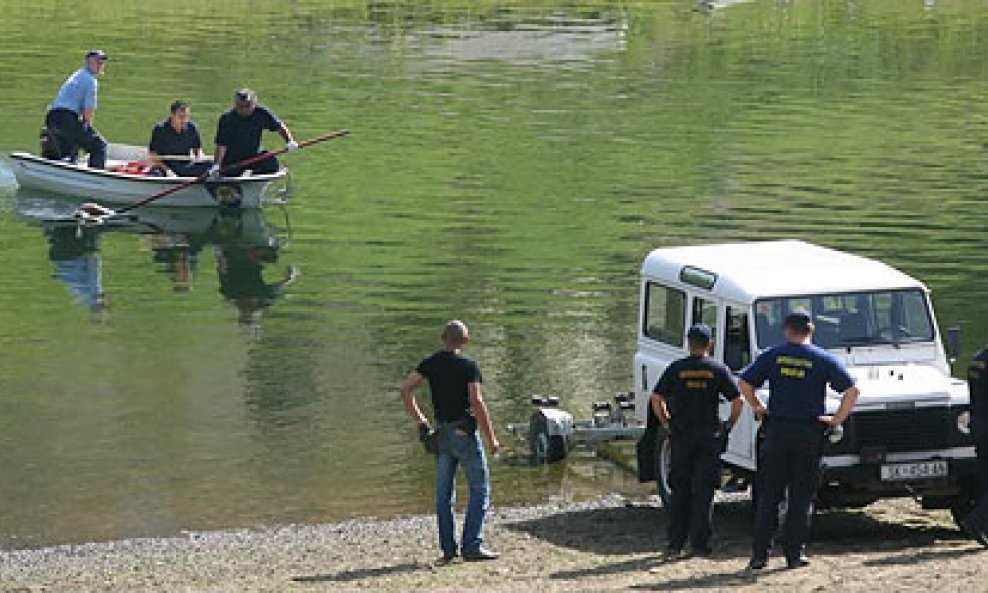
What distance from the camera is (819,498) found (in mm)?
18047

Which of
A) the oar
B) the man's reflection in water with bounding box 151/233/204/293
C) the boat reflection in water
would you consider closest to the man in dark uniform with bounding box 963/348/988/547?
the boat reflection in water

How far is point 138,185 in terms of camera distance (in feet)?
130

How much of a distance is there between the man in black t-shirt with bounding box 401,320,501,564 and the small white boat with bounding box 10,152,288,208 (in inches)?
877

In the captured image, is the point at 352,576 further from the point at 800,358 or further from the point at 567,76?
the point at 567,76

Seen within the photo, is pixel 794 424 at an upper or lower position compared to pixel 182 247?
upper

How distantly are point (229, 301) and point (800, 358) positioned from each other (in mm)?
17342

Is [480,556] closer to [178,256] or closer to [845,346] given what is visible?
[845,346]

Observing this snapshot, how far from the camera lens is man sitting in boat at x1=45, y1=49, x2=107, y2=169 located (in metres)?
40.1

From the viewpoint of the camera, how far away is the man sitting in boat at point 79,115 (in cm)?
4009

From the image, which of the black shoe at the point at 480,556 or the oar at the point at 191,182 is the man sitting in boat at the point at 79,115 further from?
the black shoe at the point at 480,556

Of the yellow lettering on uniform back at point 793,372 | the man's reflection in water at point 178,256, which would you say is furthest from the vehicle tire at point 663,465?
the man's reflection in water at point 178,256

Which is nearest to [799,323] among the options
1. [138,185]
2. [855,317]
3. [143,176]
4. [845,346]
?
[845,346]

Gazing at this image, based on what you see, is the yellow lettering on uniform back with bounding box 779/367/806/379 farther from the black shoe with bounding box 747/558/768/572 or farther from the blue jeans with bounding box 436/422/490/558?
the blue jeans with bounding box 436/422/490/558

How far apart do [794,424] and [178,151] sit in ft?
80.9
